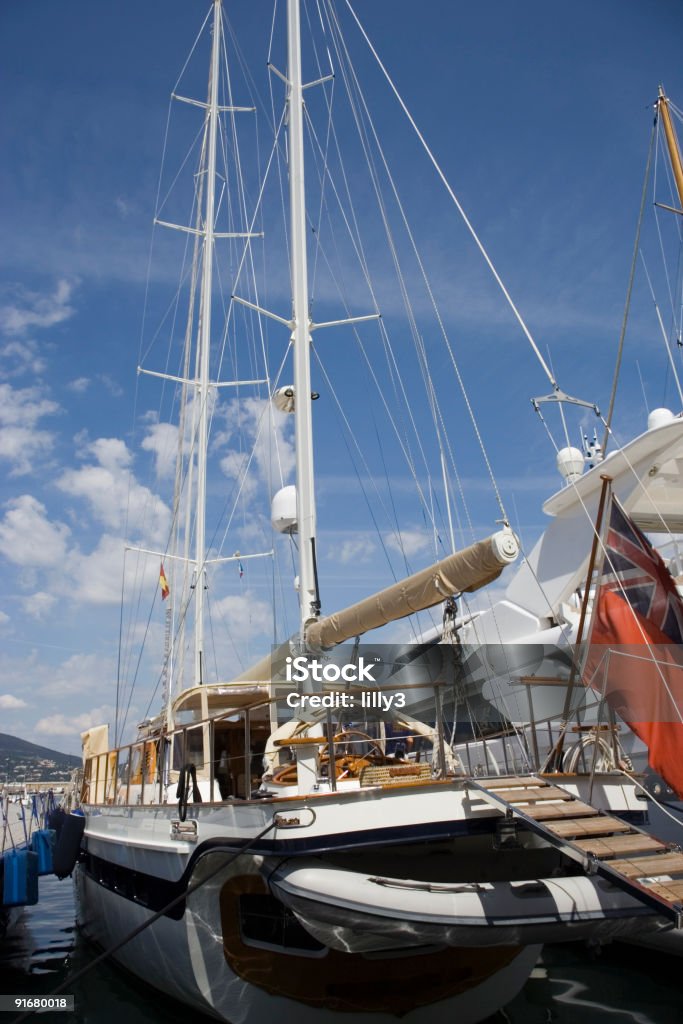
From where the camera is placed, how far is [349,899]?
634 cm

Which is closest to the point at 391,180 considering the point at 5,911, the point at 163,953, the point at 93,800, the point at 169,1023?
the point at 163,953

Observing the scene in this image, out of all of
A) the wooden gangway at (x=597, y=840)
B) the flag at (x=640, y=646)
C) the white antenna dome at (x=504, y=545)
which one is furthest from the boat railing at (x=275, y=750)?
the white antenna dome at (x=504, y=545)

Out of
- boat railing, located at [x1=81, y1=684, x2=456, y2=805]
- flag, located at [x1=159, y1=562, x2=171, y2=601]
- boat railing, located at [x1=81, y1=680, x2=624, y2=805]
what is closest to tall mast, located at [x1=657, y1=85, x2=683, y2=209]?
boat railing, located at [x1=81, y1=680, x2=624, y2=805]

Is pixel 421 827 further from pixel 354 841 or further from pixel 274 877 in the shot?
pixel 274 877

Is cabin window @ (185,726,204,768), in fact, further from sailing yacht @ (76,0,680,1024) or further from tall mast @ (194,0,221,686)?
tall mast @ (194,0,221,686)

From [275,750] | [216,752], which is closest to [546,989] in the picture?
[275,750]

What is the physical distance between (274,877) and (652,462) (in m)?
15.3

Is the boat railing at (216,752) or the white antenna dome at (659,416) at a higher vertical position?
the white antenna dome at (659,416)

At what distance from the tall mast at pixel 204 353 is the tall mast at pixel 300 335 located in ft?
27.6

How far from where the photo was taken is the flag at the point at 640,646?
8.35 m

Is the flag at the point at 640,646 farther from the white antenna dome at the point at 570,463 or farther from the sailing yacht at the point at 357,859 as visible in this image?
the white antenna dome at the point at 570,463

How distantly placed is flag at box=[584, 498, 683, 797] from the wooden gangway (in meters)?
1.56

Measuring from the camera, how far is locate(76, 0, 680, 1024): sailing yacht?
6285 mm

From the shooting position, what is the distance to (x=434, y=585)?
796 cm
